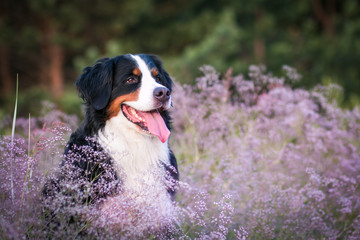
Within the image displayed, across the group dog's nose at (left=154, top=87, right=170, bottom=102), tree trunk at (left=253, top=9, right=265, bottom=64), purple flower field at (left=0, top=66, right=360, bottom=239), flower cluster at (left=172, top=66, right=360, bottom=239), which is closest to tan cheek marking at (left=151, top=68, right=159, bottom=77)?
dog's nose at (left=154, top=87, right=170, bottom=102)

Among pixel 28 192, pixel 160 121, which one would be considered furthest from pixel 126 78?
pixel 28 192

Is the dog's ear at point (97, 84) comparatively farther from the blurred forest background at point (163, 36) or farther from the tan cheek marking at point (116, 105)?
the blurred forest background at point (163, 36)

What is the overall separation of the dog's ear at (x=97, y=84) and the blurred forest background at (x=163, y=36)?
7.64 m

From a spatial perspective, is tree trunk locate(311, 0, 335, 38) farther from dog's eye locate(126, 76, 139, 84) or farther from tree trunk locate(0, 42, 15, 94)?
dog's eye locate(126, 76, 139, 84)

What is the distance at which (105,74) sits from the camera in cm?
317

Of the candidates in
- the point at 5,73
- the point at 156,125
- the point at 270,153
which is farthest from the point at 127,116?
the point at 5,73

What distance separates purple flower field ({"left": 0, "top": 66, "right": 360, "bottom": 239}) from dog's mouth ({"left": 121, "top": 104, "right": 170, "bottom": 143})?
48 centimetres

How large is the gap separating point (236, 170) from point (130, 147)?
1315 millimetres

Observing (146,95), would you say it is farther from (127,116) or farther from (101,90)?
(101,90)

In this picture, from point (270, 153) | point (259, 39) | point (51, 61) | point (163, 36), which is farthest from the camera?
point (259, 39)

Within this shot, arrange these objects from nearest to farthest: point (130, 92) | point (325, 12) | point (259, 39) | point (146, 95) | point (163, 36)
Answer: point (146, 95)
point (130, 92)
point (163, 36)
point (259, 39)
point (325, 12)

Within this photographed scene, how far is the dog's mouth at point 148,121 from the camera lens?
3064 millimetres

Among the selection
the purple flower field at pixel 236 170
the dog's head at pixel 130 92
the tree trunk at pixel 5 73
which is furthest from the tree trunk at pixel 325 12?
the dog's head at pixel 130 92

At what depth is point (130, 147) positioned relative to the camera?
122 inches
